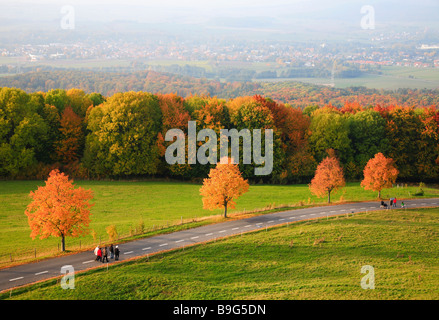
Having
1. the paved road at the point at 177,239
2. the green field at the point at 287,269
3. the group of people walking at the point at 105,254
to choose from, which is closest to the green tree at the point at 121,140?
the paved road at the point at 177,239

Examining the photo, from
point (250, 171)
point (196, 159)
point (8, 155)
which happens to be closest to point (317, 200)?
point (250, 171)

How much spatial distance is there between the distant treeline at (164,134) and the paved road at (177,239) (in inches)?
864

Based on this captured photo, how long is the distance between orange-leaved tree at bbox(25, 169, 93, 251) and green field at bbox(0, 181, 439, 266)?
2.31 meters

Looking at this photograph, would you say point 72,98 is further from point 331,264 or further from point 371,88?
point 371,88

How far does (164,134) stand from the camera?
73.4m

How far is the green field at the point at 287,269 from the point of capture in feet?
Result: 90.8

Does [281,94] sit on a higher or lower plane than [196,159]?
higher

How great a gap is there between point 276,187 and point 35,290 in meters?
46.0

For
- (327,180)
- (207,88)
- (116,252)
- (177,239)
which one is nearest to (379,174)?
(327,180)

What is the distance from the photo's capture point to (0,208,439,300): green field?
27688 millimetres

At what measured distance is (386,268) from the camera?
32656 millimetres

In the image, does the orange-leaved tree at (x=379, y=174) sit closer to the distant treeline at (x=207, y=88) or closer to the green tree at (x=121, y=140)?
the green tree at (x=121, y=140)

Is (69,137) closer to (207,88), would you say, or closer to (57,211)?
(57,211)
